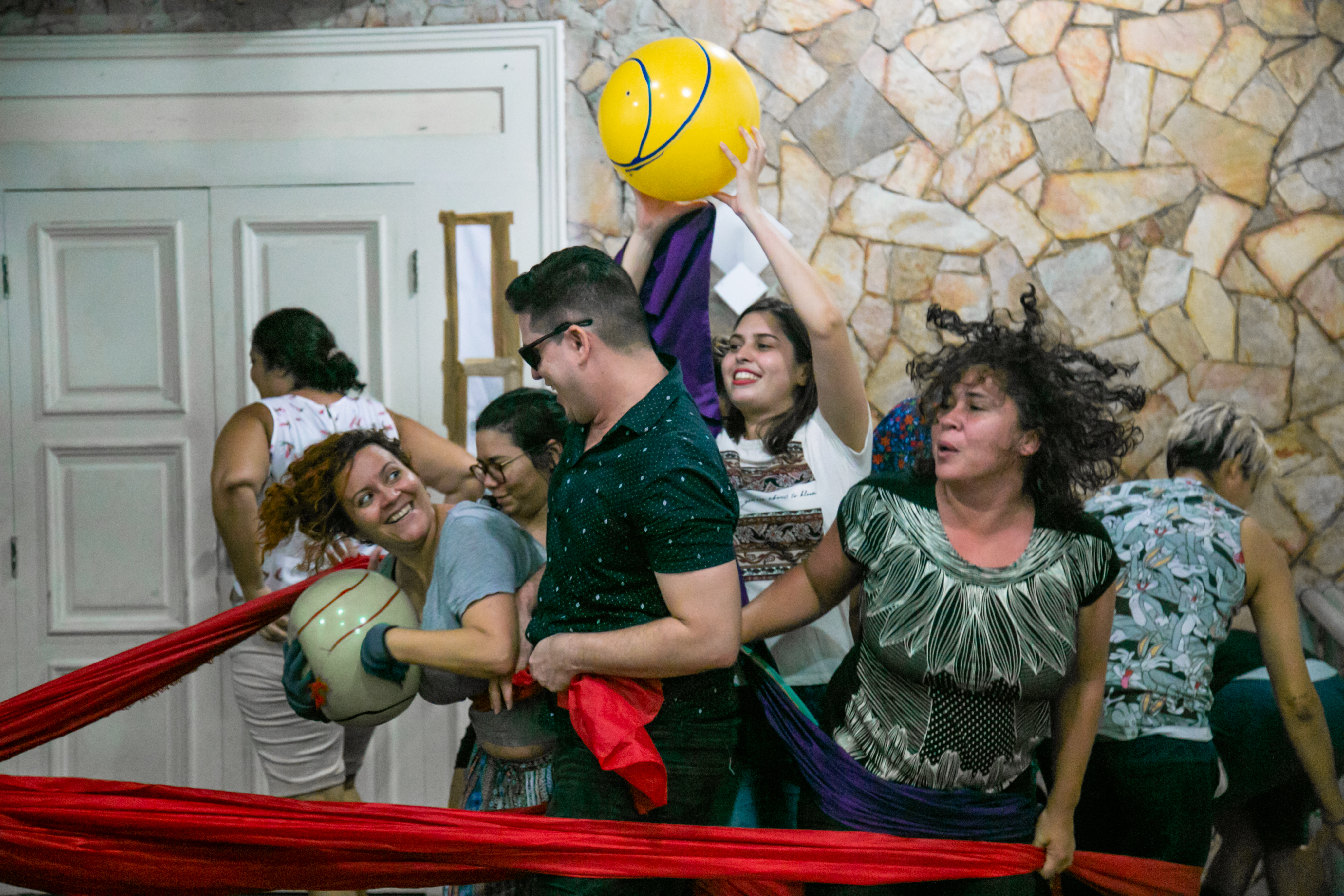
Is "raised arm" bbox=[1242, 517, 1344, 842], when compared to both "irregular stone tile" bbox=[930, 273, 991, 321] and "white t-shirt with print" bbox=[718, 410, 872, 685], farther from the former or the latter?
"irregular stone tile" bbox=[930, 273, 991, 321]

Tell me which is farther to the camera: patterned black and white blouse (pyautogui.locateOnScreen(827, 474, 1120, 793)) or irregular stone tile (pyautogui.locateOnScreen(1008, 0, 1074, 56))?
irregular stone tile (pyautogui.locateOnScreen(1008, 0, 1074, 56))

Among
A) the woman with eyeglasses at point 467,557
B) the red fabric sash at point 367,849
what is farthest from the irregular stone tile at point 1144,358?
the woman with eyeglasses at point 467,557

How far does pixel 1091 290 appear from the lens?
2.89 m

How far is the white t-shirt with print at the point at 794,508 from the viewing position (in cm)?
194

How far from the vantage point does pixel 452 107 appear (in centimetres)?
301

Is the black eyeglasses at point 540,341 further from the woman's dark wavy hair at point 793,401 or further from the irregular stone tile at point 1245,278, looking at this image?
the irregular stone tile at point 1245,278

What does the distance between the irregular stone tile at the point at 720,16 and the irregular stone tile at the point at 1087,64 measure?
0.95 m

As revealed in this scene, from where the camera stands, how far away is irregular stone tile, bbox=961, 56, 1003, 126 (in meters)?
2.89

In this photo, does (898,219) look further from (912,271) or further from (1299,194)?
(1299,194)

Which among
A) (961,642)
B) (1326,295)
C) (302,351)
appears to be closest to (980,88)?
(1326,295)

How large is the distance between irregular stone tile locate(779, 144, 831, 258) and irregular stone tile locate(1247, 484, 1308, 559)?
155cm

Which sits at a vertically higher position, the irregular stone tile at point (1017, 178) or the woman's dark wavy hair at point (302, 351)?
the irregular stone tile at point (1017, 178)

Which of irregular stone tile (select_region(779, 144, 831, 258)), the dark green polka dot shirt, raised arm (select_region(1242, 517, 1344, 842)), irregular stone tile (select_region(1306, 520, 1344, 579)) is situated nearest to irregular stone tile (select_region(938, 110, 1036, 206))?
irregular stone tile (select_region(779, 144, 831, 258))

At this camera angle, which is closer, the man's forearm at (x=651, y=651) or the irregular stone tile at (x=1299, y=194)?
the man's forearm at (x=651, y=651)
